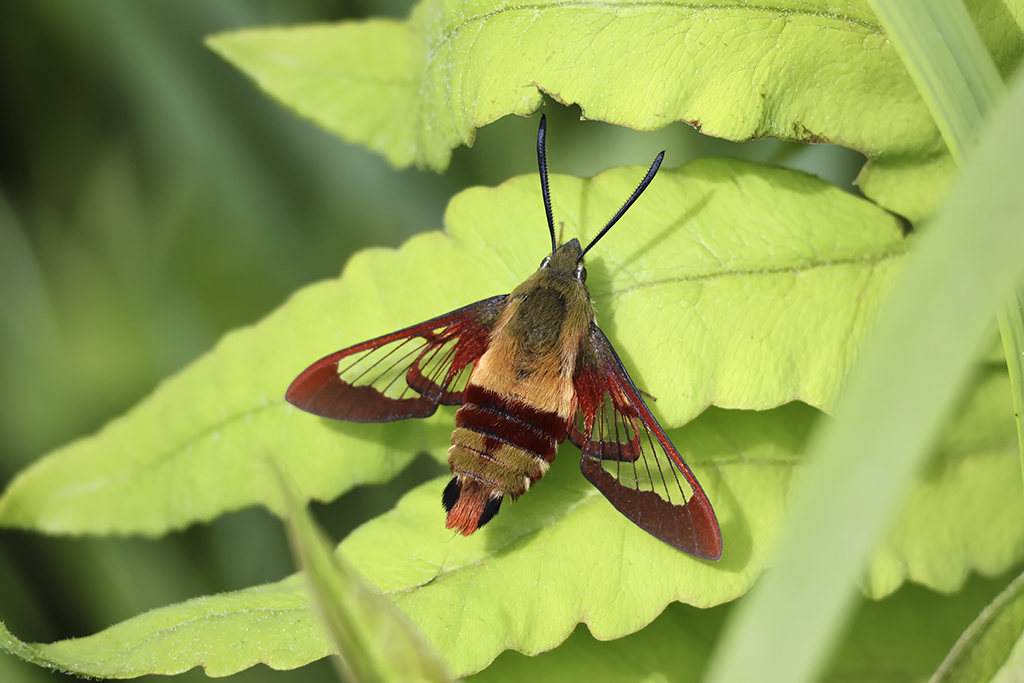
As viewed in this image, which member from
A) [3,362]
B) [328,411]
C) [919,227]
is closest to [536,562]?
[328,411]

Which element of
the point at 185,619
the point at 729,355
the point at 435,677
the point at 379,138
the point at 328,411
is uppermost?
Answer: the point at 379,138

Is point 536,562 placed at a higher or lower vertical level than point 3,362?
lower

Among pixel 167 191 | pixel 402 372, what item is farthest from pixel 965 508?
pixel 167 191

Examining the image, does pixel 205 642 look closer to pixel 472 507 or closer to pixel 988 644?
pixel 472 507

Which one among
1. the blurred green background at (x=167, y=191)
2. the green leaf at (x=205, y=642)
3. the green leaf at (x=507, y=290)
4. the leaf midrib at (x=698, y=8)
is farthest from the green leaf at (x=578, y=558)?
the blurred green background at (x=167, y=191)

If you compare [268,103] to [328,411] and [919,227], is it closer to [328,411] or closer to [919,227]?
[328,411]

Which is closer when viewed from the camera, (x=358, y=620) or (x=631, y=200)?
(x=358, y=620)
